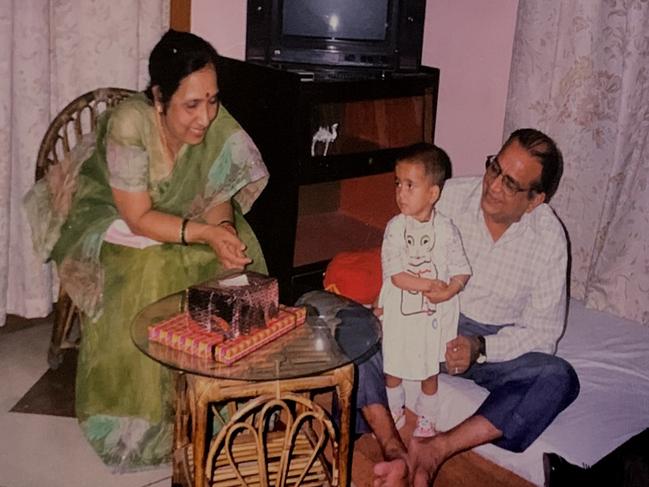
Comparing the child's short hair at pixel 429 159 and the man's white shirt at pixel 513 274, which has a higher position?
the child's short hair at pixel 429 159

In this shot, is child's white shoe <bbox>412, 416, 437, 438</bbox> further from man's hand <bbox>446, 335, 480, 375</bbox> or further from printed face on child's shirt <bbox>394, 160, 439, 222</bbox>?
printed face on child's shirt <bbox>394, 160, 439, 222</bbox>

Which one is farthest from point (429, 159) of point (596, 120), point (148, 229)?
point (596, 120)

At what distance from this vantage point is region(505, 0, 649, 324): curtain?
257 cm

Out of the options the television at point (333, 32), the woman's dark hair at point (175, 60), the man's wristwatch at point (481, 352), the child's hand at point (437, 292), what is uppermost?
the television at point (333, 32)

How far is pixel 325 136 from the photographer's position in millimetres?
2750

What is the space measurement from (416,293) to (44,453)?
110cm

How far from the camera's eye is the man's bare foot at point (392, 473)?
1.93m

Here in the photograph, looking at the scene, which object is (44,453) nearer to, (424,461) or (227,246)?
(227,246)

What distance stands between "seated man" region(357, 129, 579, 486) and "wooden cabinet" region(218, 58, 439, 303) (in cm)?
56

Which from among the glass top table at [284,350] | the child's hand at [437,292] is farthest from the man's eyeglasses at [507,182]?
the glass top table at [284,350]

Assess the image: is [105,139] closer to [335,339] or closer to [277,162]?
[277,162]

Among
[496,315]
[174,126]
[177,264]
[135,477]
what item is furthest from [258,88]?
[135,477]

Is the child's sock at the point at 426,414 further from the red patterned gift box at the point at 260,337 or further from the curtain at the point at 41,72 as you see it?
the curtain at the point at 41,72

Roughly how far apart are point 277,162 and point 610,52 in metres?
1.09
